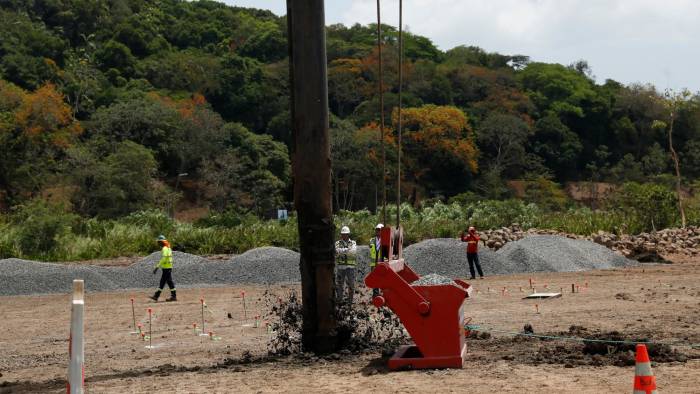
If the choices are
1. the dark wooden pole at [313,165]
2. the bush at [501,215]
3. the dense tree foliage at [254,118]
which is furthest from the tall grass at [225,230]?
the dark wooden pole at [313,165]

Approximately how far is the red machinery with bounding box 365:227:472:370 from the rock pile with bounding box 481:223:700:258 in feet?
84.6

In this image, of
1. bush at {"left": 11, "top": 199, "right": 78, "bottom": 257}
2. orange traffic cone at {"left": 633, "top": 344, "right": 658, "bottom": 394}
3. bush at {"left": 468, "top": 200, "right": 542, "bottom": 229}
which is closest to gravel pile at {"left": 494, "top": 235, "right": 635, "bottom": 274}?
bush at {"left": 468, "top": 200, "right": 542, "bottom": 229}

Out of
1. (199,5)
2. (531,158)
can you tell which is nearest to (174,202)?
(531,158)

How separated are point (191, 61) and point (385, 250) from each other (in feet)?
244

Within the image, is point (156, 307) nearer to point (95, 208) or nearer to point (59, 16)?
point (95, 208)

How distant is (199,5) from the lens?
386ft

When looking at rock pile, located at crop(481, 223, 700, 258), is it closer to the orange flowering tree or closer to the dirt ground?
the dirt ground

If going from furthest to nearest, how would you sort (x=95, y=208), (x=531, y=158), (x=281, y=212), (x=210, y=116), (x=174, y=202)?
(x=531, y=158) → (x=210, y=116) → (x=174, y=202) → (x=95, y=208) → (x=281, y=212)

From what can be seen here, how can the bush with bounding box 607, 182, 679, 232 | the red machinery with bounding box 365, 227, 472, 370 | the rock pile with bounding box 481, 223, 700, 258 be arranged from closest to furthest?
1. the red machinery with bounding box 365, 227, 472, 370
2. the rock pile with bounding box 481, 223, 700, 258
3. the bush with bounding box 607, 182, 679, 232

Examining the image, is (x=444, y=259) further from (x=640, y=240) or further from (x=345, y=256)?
(x=345, y=256)

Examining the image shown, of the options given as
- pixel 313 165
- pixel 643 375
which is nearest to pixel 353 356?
pixel 313 165

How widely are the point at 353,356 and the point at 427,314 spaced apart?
5.07 feet

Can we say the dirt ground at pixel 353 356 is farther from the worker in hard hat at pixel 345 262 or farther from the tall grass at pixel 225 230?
the tall grass at pixel 225 230

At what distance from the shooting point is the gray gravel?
2772 cm
